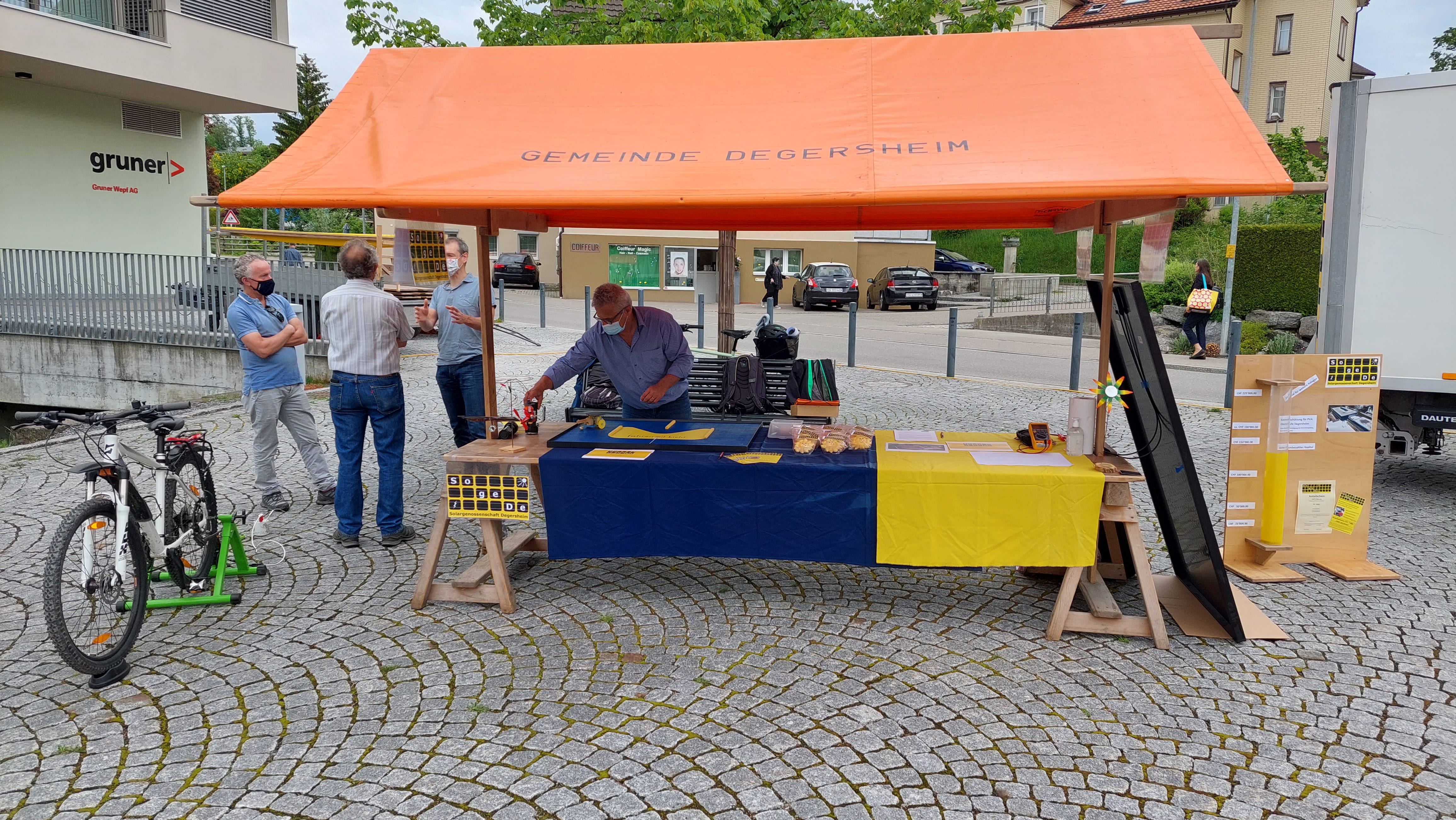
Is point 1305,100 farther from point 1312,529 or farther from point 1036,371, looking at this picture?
point 1312,529

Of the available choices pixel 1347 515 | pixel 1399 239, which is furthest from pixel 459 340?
pixel 1399 239

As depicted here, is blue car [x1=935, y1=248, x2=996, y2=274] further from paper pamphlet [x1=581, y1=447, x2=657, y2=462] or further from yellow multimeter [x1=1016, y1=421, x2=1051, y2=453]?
paper pamphlet [x1=581, y1=447, x2=657, y2=462]

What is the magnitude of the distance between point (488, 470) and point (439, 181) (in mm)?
1461

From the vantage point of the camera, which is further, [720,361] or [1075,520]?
[720,361]

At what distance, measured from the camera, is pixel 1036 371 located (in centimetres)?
1555

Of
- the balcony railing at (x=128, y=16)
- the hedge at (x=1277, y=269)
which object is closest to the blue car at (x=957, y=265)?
the hedge at (x=1277, y=269)

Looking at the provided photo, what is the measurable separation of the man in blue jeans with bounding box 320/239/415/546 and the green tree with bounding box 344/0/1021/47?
5436mm

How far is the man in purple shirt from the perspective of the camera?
573 cm

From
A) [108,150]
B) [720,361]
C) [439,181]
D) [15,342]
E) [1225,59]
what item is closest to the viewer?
[439,181]

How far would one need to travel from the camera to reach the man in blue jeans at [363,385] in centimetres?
573

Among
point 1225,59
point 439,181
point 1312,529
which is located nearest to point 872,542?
point 439,181

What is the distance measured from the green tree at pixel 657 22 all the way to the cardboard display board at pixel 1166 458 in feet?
21.3

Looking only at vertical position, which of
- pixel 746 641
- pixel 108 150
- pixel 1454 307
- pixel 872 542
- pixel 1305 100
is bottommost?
pixel 746 641

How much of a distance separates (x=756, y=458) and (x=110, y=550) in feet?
9.65
